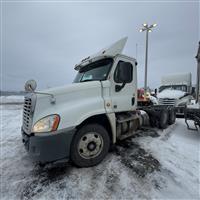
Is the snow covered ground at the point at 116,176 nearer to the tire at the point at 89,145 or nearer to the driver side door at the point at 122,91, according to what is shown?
the tire at the point at 89,145

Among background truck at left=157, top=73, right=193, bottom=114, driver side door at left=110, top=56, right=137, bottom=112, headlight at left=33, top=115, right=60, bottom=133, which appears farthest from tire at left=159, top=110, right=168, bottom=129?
headlight at left=33, top=115, right=60, bottom=133

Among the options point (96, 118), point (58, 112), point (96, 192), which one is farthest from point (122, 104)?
point (96, 192)

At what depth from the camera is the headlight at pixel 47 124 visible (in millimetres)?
2551

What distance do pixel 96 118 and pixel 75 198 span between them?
62.7 inches

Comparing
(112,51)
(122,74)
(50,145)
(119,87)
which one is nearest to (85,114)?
(50,145)

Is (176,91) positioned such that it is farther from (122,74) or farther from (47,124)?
(47,124)

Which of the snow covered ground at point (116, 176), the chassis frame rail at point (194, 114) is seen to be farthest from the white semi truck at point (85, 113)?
the chassis frame rail at point (194, 114)

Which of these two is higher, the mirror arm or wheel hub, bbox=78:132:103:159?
the mirror arm

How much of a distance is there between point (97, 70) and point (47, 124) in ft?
6.46

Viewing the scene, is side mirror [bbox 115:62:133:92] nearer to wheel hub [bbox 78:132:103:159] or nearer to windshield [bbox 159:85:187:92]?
wheel hub [bbox 78:132:103:159]

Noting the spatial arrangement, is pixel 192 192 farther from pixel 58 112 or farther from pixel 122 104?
pixel 58 112

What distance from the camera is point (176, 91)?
1018 centimetres

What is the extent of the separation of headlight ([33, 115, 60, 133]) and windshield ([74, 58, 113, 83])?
1.57 meters

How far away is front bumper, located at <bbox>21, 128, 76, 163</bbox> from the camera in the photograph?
8.08 feet
